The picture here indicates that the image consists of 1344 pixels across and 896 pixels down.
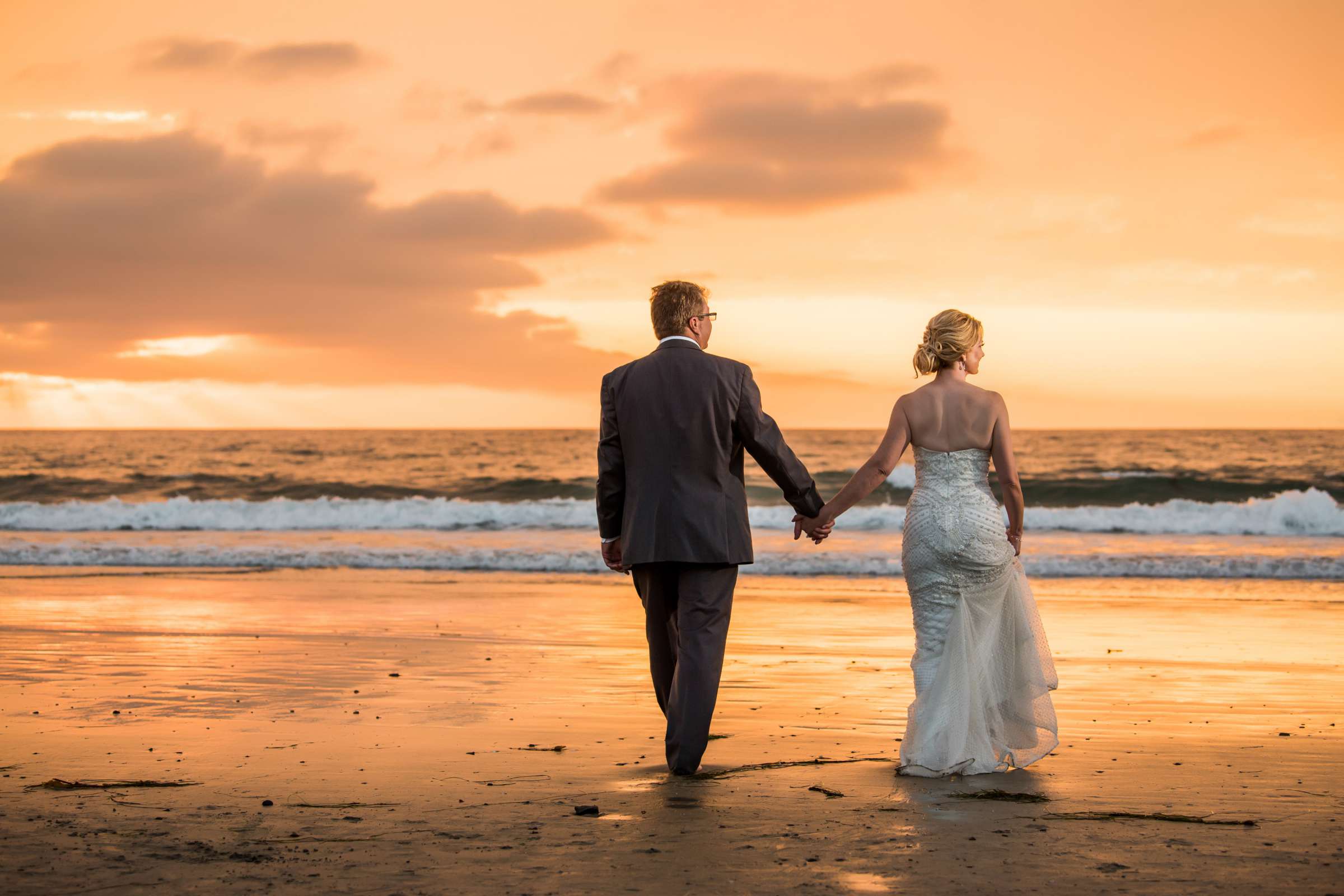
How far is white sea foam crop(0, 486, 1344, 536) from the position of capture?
69.1 feet

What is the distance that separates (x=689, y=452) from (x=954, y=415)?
104 cm

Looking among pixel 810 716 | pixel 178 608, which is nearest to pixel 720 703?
pixel 810 716

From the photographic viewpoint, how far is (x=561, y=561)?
14.7 m

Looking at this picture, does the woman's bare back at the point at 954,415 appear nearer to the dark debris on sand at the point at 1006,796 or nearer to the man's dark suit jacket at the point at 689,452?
the man's dark suit jacket at the point at 689,452

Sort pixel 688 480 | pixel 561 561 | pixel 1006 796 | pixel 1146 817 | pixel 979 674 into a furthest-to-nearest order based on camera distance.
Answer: pixel 561 561, pixel 979 674, pixel 688 480, pixel 1006 796, pixel 1146 817

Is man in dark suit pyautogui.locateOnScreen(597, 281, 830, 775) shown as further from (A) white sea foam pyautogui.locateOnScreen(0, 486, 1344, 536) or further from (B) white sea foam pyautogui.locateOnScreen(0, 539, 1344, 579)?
(A) white sea foam pyautogui.locateOnScreen(0, 486, 1344, 536)

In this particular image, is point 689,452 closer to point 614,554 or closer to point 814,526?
point 614,554

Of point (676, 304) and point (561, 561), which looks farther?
point (561, 561)

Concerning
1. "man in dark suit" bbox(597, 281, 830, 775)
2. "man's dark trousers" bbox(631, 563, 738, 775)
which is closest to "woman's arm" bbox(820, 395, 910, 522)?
"man in dark suit" bbox(597, 281, 830, 775)

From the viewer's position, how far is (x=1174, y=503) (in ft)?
82.9

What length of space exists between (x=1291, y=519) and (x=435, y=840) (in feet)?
68.8

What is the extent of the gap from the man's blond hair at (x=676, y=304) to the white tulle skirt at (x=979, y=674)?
4.46ft

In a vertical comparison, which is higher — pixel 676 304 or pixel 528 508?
pixel 676 304

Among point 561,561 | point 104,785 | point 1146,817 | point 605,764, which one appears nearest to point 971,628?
point 1146,817
